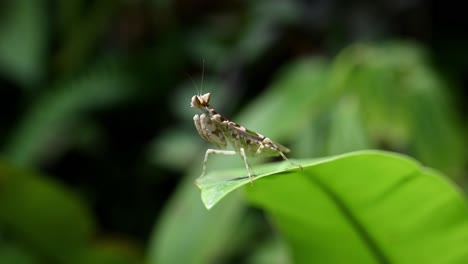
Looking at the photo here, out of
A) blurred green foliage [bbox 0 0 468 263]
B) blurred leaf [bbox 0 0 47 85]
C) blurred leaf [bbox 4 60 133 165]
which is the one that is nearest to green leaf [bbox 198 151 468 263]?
blurred green foliage [bbox 0 0 468 263]

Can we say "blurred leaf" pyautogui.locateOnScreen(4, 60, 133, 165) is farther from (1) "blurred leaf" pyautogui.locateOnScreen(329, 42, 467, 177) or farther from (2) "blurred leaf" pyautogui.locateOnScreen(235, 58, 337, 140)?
(1) "blurred leaf" pyautogui.locateOnScreen(329, 42, 467, 177)

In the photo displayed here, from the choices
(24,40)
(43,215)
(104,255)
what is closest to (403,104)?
(104,255)

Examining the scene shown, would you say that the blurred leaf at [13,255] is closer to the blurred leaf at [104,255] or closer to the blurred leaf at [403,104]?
the blurred leaf at [104,255]

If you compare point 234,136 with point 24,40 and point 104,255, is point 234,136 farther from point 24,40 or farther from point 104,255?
point 24,40

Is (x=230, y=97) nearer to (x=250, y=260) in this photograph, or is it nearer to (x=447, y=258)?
(x=250, y=260)

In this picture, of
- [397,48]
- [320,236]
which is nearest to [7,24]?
[397,48]

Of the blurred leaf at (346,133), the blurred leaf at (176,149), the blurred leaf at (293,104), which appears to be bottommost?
the blurred leaf at (346,133)

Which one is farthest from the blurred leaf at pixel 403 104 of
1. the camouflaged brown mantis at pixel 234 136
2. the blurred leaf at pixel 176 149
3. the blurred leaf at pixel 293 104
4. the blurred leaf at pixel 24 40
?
the blurred leaf at pixel 24 40
